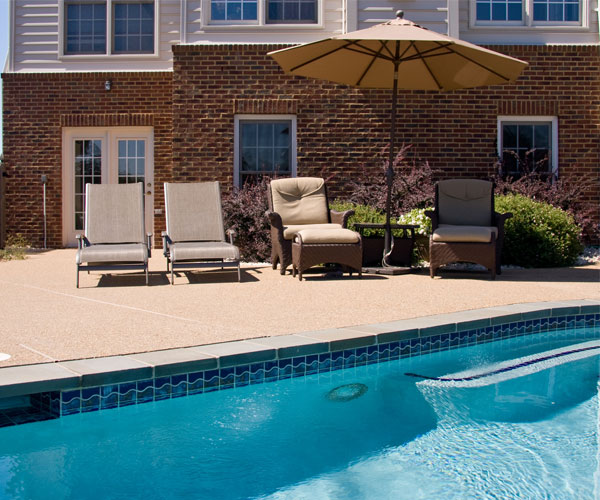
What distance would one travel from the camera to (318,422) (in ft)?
12.2

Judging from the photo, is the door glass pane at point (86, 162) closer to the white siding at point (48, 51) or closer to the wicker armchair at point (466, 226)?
the white siding at point (48, 51)

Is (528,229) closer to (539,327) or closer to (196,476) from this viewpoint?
(539,327)

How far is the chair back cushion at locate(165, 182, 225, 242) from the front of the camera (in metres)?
8.59

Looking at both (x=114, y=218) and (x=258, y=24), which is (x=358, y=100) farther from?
(x=114, y=218)

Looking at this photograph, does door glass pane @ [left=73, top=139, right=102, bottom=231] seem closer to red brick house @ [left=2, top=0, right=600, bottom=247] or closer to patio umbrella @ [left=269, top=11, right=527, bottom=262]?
red brick house @ [left=2, top=0, right=600, bottom=247]

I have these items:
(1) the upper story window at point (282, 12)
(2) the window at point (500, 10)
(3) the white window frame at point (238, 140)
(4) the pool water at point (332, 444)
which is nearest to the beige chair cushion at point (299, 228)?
(3) the white window frame at point (238, 140)

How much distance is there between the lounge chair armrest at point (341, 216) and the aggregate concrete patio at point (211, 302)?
2.36 feet

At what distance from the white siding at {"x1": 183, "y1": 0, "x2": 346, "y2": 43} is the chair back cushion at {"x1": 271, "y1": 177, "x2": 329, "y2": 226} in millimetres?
3681

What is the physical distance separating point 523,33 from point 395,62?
4.40 meters

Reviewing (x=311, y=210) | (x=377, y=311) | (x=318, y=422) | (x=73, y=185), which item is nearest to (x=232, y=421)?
(x=318, y=422)

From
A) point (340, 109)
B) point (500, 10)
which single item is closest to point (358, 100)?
point (340, 109)

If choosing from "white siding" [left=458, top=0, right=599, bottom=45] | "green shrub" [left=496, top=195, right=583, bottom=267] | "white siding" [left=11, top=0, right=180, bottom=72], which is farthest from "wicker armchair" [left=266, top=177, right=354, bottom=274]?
"white siding" [left=11, top=0, right=180, bottom=72]

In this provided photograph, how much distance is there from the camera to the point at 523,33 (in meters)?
12.0

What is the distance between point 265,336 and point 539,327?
230 cm
